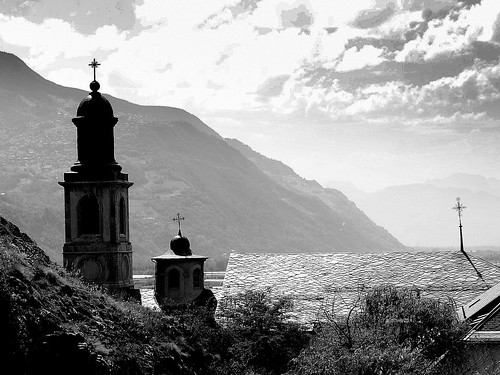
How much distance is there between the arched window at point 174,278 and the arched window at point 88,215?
12345mm

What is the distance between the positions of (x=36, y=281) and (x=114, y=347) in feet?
8.07

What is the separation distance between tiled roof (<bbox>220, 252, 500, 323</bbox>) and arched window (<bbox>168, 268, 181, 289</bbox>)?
506 centimetres

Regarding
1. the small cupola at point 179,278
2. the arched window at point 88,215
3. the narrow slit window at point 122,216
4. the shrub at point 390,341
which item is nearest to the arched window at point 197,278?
the small cupola at point 179,278

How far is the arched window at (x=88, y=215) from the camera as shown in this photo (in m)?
51.0

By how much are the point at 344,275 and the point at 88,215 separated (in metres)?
16.1

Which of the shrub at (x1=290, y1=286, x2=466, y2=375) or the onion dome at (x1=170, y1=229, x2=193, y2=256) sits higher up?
the onion dome at (x1=170, y1=229, x2=193, y2=256)

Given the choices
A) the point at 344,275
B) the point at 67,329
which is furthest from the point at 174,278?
the point at 67,329

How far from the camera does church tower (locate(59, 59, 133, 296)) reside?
50.6 metres

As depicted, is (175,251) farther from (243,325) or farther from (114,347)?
(114,347)

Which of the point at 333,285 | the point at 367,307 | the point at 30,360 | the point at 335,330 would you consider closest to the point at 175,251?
the point at 333,285

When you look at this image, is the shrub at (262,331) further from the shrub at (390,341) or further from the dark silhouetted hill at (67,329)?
the dark silhouetted hill at (67,329)

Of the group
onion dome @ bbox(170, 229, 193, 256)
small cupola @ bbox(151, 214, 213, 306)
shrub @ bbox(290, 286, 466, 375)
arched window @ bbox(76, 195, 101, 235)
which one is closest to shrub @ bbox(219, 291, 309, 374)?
shrub @ bbox(290, 286, 466, 375)

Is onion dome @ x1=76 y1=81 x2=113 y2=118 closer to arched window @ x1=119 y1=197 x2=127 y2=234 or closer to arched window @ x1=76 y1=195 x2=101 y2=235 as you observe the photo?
arched window @ x1=76 y1=195 x2=101 y2=235

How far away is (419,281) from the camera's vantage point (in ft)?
178
